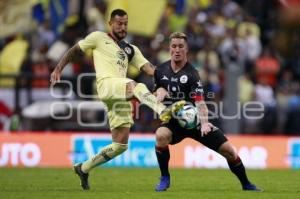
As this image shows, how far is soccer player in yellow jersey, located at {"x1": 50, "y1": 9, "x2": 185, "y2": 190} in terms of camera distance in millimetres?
9742

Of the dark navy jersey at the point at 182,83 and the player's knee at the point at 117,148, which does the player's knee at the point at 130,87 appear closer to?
the dark navy jersey at the point at 182,83

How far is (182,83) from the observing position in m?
9.21

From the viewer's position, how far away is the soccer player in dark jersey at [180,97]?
915 cm

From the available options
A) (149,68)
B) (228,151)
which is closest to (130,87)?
(149,68)

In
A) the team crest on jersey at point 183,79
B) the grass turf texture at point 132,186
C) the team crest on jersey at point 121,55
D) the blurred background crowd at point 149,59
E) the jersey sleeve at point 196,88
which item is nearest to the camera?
the grass turf texture at point 132,186

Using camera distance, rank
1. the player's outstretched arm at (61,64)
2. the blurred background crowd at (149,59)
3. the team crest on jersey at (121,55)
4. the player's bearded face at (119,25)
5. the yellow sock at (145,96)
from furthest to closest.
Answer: the blurred background crowd at (149,59) < the team crest on jersey at (121,55) < the player's bearded face at (119,25) < the player's outstretched arm at (61,64) < the yellow sock at (145,96)

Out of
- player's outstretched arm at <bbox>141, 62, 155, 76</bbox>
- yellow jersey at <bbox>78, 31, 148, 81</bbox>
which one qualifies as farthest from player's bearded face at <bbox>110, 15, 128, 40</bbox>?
player's outstretched arm at <bbox>141, 62, 155, 76</bbox>

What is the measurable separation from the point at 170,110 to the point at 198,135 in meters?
0.47

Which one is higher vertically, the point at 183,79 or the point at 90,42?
the point at 90,42

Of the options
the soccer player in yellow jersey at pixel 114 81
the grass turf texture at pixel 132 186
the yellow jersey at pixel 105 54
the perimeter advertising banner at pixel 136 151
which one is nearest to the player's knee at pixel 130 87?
the soccer player in yellow jersey at pixel 114 81

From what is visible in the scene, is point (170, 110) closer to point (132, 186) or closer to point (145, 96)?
point (145, 96)

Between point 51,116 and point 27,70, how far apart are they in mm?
1861

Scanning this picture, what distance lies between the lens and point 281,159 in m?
17.7

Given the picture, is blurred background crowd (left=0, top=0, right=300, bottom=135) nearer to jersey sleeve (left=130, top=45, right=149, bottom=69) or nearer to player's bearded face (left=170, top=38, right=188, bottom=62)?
jersey sleeve (left=130, top=45, right=149, bottom=69)
